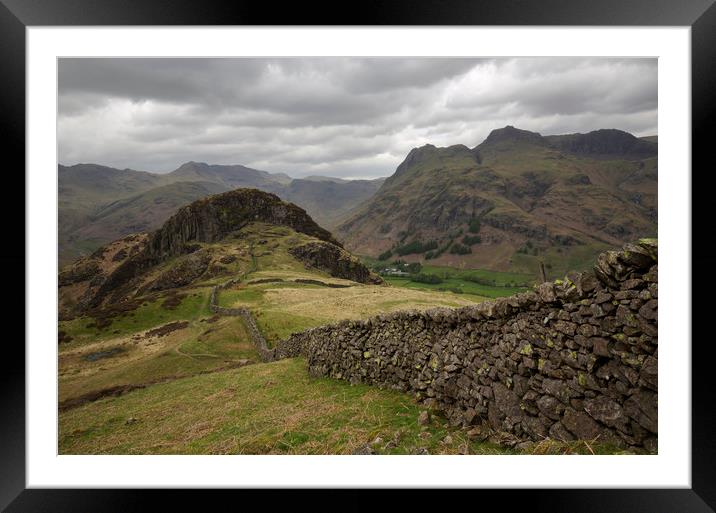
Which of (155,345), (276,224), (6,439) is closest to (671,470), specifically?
(6,439)

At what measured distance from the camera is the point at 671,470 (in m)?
4.11

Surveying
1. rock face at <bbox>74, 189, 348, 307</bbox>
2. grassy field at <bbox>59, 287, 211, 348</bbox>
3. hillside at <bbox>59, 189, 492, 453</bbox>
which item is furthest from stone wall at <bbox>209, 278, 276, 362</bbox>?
rock face at <bbox>74, 189, 348, 307</bbox>

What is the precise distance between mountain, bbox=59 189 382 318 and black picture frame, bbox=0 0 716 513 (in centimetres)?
6924

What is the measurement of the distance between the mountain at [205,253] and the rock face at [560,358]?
69.1 m

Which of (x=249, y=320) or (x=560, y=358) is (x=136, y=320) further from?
(x=560, y=358)

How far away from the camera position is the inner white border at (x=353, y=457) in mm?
4078

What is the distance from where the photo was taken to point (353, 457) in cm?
461

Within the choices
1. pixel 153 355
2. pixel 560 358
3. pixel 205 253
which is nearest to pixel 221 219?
pixel 205 253

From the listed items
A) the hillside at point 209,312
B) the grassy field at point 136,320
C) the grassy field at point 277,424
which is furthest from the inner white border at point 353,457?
the grassy field at point 136,320

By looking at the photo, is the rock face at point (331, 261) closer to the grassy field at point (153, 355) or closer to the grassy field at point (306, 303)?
the grassy field at point (306, 303)

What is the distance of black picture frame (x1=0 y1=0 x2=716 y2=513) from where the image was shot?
13.1 feet

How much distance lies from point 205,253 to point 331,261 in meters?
29.3
